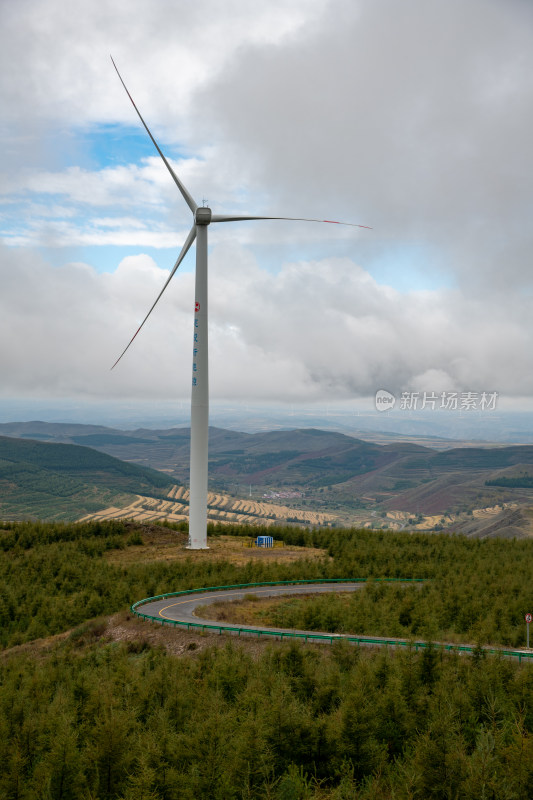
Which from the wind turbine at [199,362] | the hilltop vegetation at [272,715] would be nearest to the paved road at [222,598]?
the hilltop vegetation at [272,715]

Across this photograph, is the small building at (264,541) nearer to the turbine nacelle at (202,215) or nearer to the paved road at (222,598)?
the paved road at (222,598)

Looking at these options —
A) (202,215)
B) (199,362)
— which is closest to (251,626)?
(199,362)

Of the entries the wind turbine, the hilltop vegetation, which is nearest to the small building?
the wind turbine

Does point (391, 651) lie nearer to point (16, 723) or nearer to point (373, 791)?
point (373, 791)

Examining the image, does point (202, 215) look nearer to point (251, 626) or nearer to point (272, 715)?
point (251, 626)

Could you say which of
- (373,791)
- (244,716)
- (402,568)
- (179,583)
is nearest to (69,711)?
(244,716)

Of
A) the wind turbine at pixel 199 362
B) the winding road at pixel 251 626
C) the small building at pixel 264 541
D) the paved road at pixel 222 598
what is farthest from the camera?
the small building at pixel 264 541
